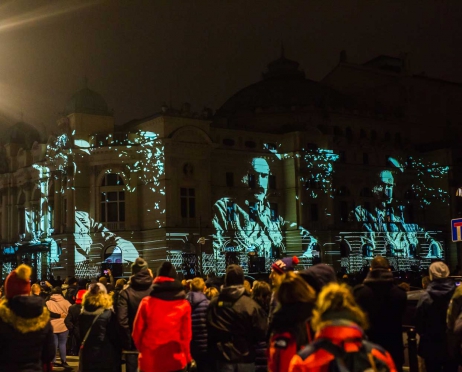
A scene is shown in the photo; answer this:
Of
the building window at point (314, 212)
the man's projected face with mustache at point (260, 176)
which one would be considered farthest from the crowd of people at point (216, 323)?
the building window at point (314, 212)

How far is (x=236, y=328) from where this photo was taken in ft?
26.8

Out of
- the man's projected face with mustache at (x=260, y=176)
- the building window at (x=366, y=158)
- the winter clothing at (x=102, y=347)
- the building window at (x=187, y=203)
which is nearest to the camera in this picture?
the winter clothing at (x=102, y=347)

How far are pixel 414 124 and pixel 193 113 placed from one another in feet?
85.8

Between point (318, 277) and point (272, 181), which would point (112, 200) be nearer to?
point (272, 181)

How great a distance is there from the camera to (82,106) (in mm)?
51812

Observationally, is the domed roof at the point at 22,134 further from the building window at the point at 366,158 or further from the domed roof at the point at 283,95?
the building window at the point at 366,158

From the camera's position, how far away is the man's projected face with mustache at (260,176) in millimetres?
54281

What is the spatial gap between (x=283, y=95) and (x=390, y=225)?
15612mm

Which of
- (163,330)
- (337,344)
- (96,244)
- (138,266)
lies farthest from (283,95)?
(337,344)

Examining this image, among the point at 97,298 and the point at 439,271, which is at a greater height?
the point at 439,271

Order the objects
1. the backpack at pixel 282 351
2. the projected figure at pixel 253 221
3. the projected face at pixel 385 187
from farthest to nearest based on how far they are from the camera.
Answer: the projected face at pixel 385 187 < the projected figure at pixel 253 221 < the backpack at pixel 282 351

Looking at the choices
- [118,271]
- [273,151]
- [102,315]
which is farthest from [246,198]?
A: [102,315]

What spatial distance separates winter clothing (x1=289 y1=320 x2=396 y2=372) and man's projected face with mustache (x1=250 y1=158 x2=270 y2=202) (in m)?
49.5

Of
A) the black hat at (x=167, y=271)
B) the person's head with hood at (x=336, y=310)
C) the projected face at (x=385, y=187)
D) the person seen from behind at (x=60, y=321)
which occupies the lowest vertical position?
the person seen from behind at (x=60, y=321)
